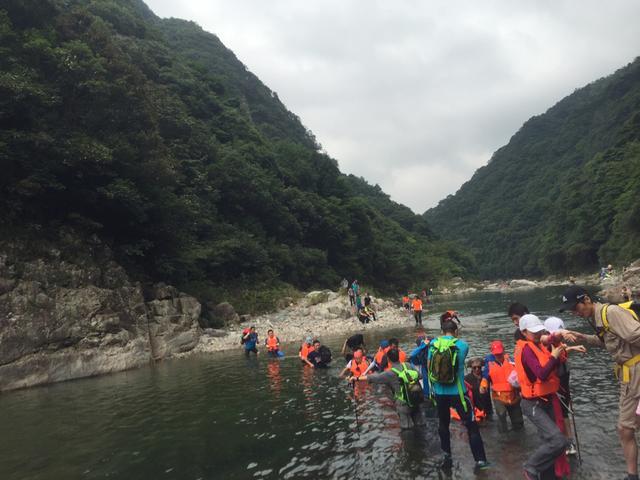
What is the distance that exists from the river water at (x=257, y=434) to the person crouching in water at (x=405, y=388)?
0.36 meters

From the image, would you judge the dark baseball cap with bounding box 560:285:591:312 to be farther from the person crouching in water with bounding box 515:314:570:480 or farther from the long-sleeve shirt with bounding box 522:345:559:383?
the long-sleeve shirt with bounding box 522:345:559:383

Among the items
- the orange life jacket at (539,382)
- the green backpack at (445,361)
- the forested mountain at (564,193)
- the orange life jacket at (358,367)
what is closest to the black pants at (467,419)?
the green backpack at (445,361)

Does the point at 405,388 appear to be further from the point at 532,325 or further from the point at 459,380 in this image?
the point at 532,325

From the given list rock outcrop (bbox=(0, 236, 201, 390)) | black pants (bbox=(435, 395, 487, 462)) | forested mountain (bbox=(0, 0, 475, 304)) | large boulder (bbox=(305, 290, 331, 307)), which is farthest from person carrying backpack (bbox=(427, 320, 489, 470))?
large boulder (bbox=(305, 290, 331, 307))

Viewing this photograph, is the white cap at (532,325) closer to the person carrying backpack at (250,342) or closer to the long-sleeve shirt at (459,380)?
the long-sleeve shirt at (459,380)

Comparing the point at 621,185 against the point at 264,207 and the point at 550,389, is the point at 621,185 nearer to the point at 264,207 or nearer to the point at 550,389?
the point at 264,207

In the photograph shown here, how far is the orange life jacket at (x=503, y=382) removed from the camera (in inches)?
313

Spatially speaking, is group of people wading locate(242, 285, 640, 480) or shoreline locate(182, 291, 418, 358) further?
shoreline locate(182, 291, 418, 358)

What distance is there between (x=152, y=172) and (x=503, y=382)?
80.0 feet

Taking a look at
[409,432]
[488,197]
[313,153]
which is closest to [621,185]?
[313,153]

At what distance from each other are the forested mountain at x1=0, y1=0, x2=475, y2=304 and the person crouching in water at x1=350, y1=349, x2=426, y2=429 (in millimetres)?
19862

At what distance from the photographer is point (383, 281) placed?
72562 millimetres

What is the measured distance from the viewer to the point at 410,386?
8312 millimetres

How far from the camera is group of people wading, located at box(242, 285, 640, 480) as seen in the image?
5.08m
